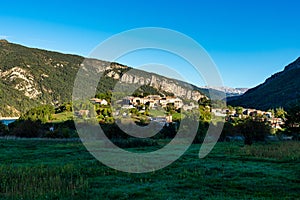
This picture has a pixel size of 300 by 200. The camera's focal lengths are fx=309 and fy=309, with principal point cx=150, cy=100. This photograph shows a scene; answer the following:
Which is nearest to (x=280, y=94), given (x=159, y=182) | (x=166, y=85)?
(x=166, y=85)

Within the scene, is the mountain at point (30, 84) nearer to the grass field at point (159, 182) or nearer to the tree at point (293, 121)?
the tree at point (293, 121)

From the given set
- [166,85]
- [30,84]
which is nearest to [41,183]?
[166,85]

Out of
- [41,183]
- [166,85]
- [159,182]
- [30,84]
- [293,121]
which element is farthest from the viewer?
[30,84]

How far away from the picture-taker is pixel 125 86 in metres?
83.9

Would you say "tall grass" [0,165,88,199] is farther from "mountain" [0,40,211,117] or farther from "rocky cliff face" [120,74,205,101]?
"mountain" [0,40,211,117]

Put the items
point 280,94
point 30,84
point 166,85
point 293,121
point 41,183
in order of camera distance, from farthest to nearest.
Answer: point 30,84 → point 166,85 → point 280,94 → point 293,121 → point 41,183

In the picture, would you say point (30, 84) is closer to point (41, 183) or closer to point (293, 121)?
point (293, 121)

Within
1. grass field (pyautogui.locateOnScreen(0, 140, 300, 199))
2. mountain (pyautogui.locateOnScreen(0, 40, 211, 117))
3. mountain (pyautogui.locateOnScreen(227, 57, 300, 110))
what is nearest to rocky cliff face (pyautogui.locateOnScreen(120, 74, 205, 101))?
mountain (pyautogui.locateOnScreen(0, 40, 211, 117))

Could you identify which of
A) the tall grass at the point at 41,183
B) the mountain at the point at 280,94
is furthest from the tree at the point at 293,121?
the mountain at the point at 280,94

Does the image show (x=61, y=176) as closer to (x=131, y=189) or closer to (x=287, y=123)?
(x=131, y=189)

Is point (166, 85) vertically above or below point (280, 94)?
above

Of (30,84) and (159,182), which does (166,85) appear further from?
(159,182)

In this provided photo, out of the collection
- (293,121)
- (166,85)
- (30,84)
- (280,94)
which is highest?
(30,84)

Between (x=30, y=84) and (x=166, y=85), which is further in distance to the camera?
(x=30, y=84)
